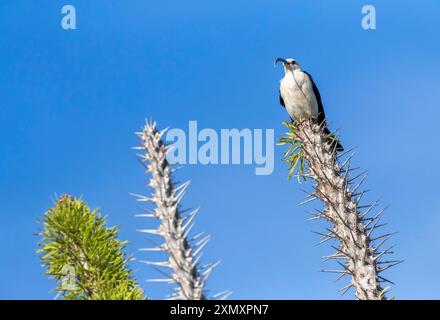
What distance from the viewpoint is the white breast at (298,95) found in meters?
15.4

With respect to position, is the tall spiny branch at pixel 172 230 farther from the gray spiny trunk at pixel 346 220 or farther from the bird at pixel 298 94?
the bird at pixel 298 94

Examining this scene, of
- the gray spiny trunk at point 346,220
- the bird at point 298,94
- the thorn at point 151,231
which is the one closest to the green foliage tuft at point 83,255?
the thorn at point 151,231

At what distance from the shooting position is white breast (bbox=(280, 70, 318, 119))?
50.6 ft

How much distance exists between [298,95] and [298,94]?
32 mm

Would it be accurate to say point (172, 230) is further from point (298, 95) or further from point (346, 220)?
point (298, 95)

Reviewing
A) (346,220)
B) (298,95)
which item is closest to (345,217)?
(346,220)

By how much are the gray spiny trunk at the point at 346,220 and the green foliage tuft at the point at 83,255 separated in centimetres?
227

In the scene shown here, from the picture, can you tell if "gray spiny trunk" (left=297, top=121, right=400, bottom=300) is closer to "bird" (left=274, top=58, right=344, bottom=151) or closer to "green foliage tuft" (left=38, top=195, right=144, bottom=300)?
"green foliage tuft" (left=38, top=195, right=144, bottom=300)

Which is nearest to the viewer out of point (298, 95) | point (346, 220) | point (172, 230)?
point (172, 230)

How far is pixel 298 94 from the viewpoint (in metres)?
15.8

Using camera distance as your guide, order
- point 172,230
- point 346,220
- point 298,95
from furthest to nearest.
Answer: point 298,95 < point 346,220 < point 172,230

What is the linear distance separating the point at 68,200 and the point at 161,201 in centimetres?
117

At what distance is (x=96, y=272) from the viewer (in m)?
4.27
